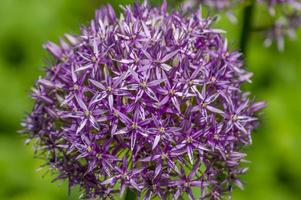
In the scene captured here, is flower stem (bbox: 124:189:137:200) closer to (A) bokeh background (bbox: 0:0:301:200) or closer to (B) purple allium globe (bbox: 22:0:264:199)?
(B) purple allium globe (bbox: 22:0:264:199)

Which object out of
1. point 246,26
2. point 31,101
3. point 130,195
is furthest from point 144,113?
point 31,101

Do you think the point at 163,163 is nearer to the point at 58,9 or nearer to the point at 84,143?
the point at 84,143

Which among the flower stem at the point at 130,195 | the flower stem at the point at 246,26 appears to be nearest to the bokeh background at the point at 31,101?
the flower stem at the point at 246,26

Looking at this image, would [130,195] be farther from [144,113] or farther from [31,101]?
[31,101]

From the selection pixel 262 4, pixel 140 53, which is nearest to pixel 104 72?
pixel 140 53

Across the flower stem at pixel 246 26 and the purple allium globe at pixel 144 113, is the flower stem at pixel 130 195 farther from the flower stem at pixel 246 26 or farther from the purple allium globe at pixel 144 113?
the flower stem at pixel 246 26

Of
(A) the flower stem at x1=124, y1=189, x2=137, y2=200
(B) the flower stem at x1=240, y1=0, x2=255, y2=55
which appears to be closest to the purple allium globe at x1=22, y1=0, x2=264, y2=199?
(A) the flower stem at x1=124, y1=189, x2=137, y2=200
